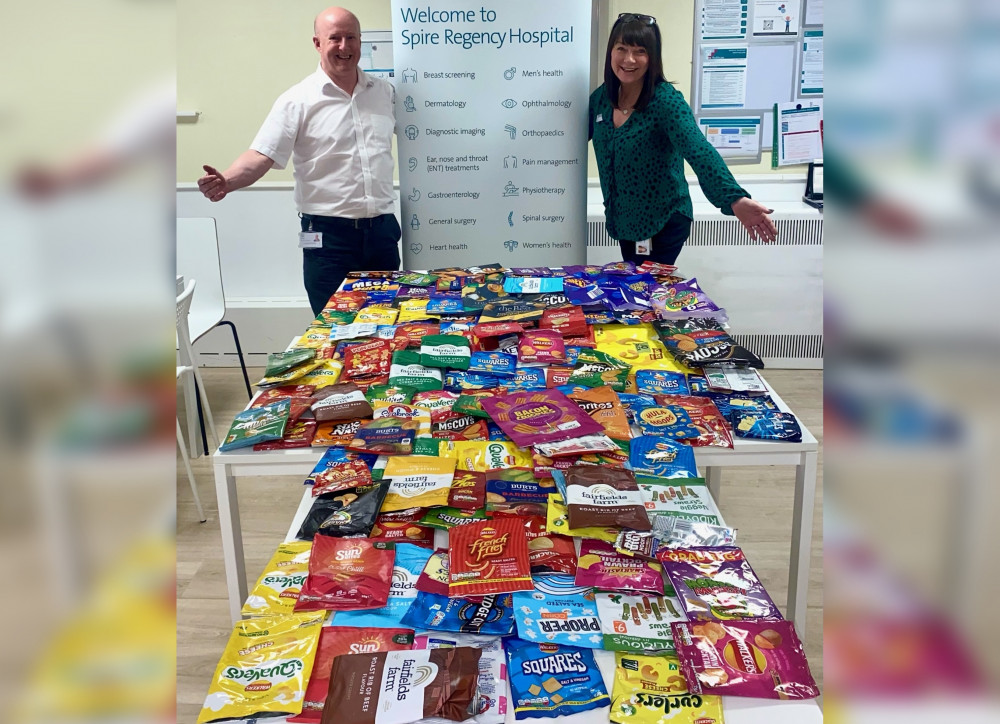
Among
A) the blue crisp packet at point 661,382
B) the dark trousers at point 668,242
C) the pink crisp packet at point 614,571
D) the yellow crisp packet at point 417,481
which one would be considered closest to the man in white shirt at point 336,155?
the dark trousers at point 668,242

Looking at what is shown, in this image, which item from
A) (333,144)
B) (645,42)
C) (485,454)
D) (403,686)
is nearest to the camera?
(403,686)

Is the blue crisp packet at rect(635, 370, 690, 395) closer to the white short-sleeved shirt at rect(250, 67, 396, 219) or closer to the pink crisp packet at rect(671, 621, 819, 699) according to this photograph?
the pink crisp packet at rect(671, 621, 819, 699)

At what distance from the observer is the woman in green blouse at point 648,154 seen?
2797 mm

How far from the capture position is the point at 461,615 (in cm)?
116

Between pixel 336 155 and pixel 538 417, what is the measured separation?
6.02ft

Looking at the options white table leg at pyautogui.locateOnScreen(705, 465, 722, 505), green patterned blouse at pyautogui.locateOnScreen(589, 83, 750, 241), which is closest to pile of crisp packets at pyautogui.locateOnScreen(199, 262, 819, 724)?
white table leg at pyautogui.locateOnScreen(705, 465, 722, 505)

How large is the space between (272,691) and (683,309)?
64.4 inches

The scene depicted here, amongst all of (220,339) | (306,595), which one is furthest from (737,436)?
(220,339)

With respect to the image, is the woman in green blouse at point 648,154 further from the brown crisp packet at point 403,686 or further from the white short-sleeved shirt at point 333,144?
the brown crisp packet at point 403,686

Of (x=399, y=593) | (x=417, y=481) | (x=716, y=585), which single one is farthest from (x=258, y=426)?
(x=716, y=585)

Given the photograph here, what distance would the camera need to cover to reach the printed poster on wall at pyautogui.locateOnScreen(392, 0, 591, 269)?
3.48 meters

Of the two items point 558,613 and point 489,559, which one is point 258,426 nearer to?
point 489,559

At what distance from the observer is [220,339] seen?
4.62m
